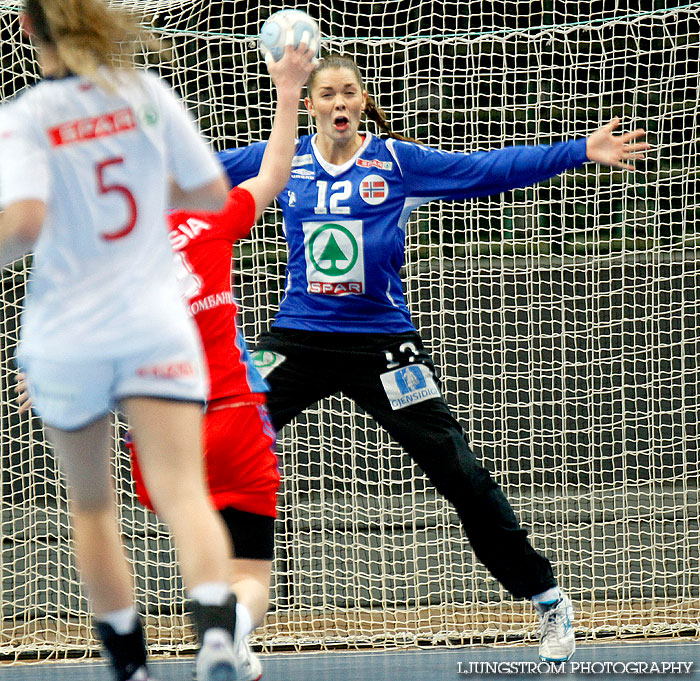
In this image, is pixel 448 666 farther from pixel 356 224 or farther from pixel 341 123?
pixel 341 123

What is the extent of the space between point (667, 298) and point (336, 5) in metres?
2.67

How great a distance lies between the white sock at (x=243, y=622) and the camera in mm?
2711

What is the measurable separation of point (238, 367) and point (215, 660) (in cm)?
103

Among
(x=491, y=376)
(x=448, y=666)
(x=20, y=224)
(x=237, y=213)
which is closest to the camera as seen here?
(x=20, y=224)

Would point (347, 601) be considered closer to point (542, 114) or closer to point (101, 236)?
point (542, 114)

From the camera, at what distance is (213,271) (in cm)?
293

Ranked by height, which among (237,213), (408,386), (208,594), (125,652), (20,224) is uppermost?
(20,224)

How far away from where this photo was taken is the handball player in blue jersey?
3877 mm

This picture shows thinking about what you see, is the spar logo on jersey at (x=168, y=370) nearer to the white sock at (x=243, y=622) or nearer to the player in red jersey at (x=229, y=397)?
the player in red jersey at (x=229, y=397)

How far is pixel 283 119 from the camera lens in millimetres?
2803

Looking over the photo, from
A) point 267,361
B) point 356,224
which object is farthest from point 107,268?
point 356,224

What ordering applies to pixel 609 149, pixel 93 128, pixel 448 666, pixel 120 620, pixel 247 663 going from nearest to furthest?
pixel 93 128, pixel 120 620, pixel 247 663, pixel 609 149, pixel 448 666

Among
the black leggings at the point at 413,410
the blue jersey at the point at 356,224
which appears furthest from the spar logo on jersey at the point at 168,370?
the blue jersey at the point at 356,224

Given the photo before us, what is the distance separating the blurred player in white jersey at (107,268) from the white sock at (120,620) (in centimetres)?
32
